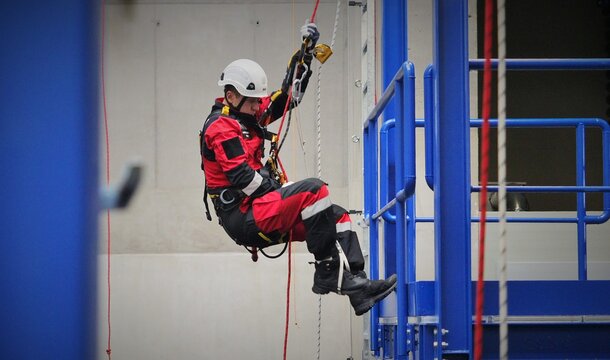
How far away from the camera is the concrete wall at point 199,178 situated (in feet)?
25.5

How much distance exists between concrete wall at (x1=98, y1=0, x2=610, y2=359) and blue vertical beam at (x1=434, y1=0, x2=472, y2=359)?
4.63 meters

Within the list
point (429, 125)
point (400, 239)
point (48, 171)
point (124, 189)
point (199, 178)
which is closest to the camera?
point (48, 171)

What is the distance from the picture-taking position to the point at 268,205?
4.15m

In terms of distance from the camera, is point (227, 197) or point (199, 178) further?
point (199, 178)

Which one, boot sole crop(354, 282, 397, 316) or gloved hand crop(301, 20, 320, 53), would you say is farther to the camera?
gloved hand crop(301, 20, 320, 53)

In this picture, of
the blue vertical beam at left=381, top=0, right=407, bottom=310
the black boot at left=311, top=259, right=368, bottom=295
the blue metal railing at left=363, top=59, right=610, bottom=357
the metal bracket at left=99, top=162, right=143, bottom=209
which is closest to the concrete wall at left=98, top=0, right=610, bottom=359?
the blue vertical beam at left=381, top=0, right=407, bottom=310

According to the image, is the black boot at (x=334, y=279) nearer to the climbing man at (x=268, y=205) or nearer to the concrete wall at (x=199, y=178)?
the climbing man at (x=268, y=205)

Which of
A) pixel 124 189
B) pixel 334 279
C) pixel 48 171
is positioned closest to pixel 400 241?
pixel 334 279

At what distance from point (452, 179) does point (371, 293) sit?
3.78ft

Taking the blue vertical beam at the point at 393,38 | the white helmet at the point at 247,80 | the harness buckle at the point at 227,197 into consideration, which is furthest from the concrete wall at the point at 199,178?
the harness buckle at the point at 227,197

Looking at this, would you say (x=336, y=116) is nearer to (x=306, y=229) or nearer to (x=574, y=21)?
(x=574, y=21)

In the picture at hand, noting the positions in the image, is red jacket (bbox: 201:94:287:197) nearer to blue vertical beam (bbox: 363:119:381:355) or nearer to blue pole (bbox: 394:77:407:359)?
blue vertical beam (bbox: 363:119:381:355)

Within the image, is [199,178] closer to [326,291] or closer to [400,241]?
[326,291]

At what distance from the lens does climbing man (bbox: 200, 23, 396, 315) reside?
4.07 m
